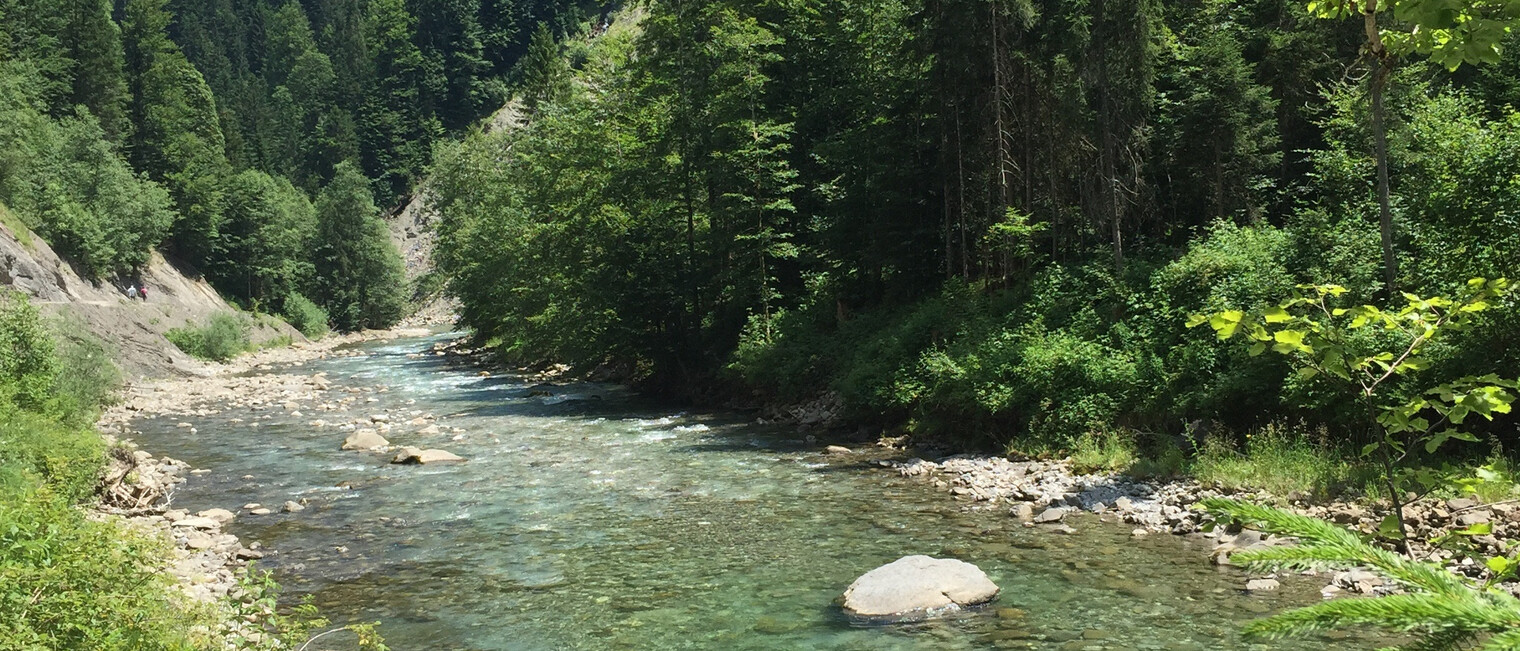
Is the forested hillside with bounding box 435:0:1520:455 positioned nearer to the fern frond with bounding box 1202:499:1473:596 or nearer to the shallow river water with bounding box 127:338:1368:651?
the fern frond with bounding box 1202:499:1473:596

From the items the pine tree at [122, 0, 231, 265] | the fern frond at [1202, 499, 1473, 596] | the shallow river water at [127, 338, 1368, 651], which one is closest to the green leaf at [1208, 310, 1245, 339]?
the fern frond at [1202, 499, 1473, 596]

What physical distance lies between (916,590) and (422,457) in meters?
13.1

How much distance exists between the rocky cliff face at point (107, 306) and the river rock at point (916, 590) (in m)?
32.5

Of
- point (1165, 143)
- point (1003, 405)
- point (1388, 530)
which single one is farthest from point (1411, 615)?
point (1165, 143)

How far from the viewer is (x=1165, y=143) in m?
24.0

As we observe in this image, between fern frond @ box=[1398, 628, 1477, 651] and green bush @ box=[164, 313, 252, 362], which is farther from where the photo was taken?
green bush @ box=[164, 313, 252, 362]

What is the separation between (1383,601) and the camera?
1998 mm

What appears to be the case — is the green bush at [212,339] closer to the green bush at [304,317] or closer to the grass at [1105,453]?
the green bush at [304,317]

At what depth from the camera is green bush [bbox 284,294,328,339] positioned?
69.9 meters

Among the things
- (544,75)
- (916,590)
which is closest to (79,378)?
(916,590)

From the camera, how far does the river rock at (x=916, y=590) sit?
10.1m

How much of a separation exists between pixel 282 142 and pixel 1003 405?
121740mm

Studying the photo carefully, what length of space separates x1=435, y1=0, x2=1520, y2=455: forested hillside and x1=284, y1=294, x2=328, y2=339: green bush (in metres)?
36.7

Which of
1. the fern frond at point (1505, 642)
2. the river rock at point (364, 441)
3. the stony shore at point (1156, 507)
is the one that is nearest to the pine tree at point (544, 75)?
the river rock at point (364, 441)
